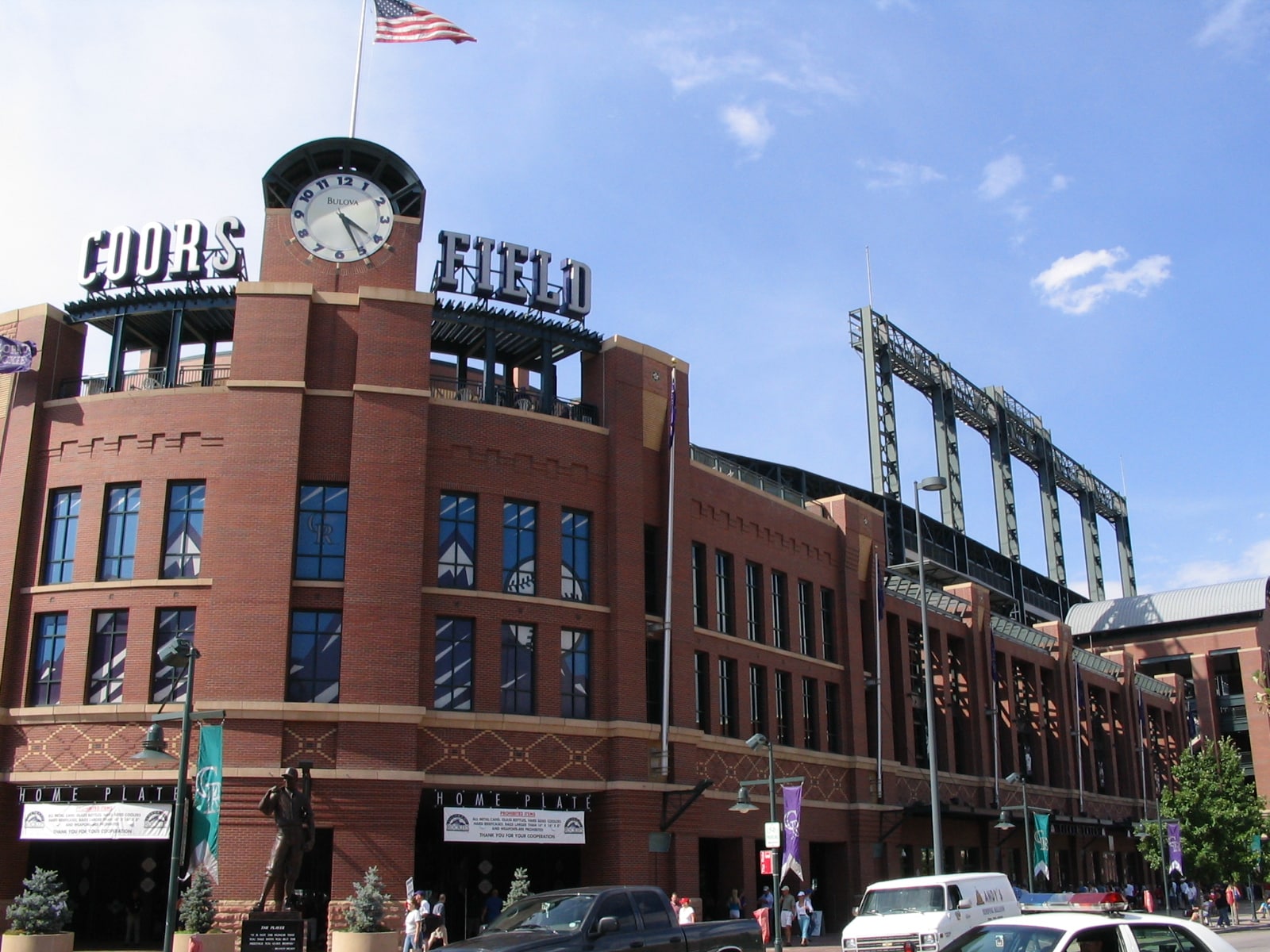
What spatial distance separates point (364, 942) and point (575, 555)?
13277 mm

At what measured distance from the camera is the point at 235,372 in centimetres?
3562

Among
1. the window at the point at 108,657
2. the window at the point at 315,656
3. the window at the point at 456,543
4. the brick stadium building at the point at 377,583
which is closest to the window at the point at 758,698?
the brick stadium building at the point at 377,583

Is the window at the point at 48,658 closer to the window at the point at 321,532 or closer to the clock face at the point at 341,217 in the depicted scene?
the window at the point at 321,532

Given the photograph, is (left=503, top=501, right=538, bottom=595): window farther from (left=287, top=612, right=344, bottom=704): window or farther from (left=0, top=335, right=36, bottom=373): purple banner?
(left=0, top=335, right=36, bottom=373): purple banner

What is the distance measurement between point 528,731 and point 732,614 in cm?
1090

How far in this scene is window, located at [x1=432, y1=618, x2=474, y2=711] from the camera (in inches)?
1401

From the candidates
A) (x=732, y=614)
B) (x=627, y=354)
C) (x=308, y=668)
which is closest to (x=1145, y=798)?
(x=732, y=614)

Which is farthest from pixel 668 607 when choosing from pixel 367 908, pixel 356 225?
pixel 356 225

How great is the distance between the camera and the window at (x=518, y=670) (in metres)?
36.6

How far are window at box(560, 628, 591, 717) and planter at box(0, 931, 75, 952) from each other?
1415 centimetres

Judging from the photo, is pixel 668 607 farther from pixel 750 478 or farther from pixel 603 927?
pixel 603 927

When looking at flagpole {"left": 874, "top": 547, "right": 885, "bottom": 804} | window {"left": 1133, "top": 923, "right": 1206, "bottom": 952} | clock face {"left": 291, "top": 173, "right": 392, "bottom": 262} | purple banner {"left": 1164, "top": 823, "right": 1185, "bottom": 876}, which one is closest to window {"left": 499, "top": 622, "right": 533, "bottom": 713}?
clock face {"left": 291, "top": 173, "right": 392, "bottom": 262}

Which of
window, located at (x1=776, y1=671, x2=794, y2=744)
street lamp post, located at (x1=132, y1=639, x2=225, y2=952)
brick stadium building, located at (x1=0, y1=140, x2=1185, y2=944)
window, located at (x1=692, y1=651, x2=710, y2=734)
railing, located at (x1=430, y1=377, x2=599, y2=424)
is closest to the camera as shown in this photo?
street lamp post, located at (x1=132, y1=639, x2=225, y2=952)

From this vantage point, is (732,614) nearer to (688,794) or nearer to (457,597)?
(688,794)
